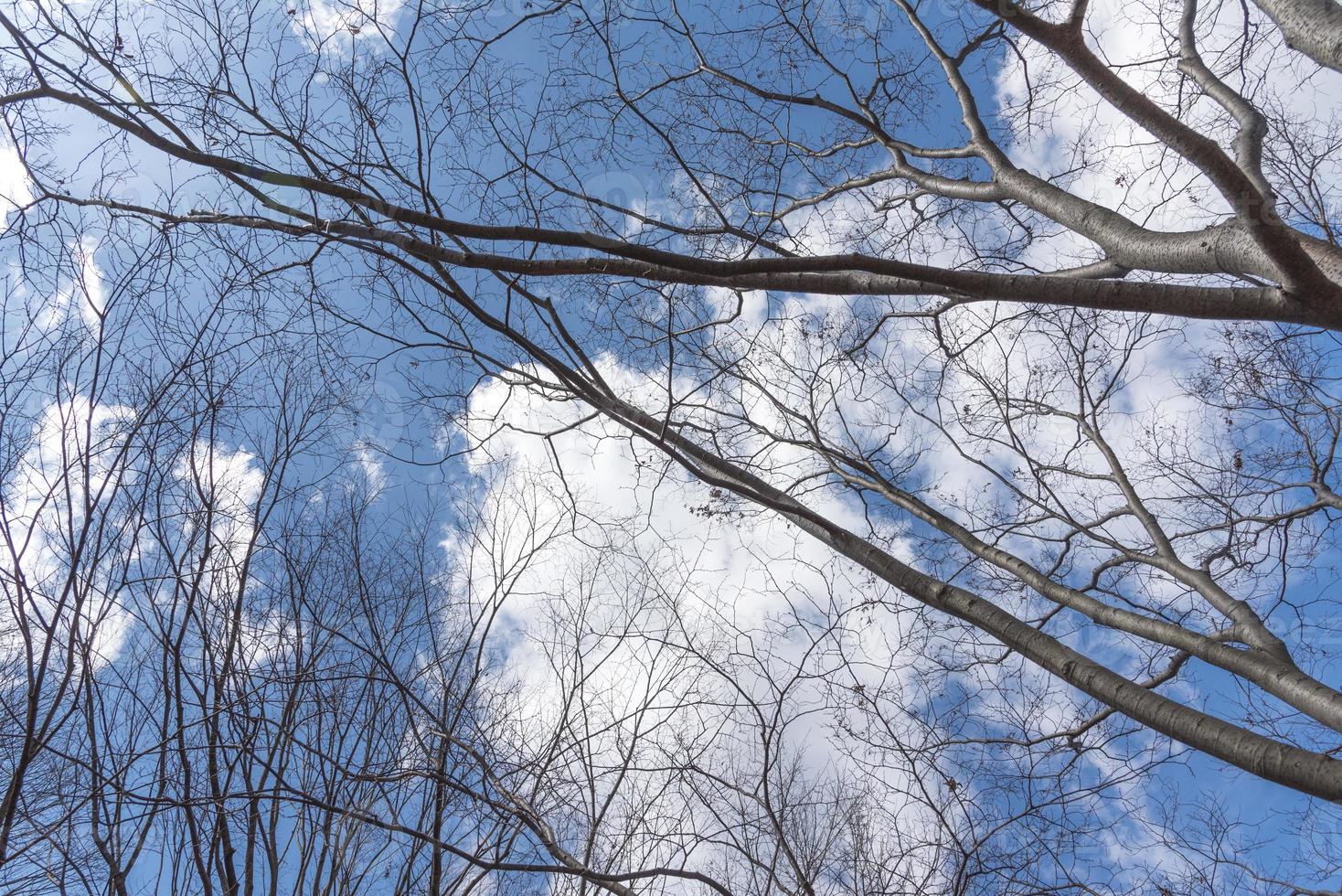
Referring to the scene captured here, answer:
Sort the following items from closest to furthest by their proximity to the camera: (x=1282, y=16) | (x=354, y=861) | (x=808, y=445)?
1. (x=1282, y=16)
2. (x=354, y=861)
3. (x=808, y=445)

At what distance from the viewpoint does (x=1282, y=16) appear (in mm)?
3324

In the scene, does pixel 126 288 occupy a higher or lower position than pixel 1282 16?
lower

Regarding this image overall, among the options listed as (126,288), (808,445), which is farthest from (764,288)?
(126,288)

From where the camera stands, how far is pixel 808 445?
206 inches

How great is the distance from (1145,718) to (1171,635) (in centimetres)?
184

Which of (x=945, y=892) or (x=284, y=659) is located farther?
(x=284, y=659)

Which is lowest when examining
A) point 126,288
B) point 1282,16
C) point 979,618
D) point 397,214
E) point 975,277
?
point 979,618

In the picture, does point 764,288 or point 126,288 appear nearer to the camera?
point 764,288

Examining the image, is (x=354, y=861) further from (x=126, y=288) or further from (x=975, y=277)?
(x=975, y=277)

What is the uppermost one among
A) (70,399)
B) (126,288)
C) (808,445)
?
(808,445)

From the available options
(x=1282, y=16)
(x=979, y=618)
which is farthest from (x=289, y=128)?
(x=1282, y=16)

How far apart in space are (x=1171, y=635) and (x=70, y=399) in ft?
19.7

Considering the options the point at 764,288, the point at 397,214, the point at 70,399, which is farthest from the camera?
the point at 70,399

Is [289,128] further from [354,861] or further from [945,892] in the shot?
[945,892]
